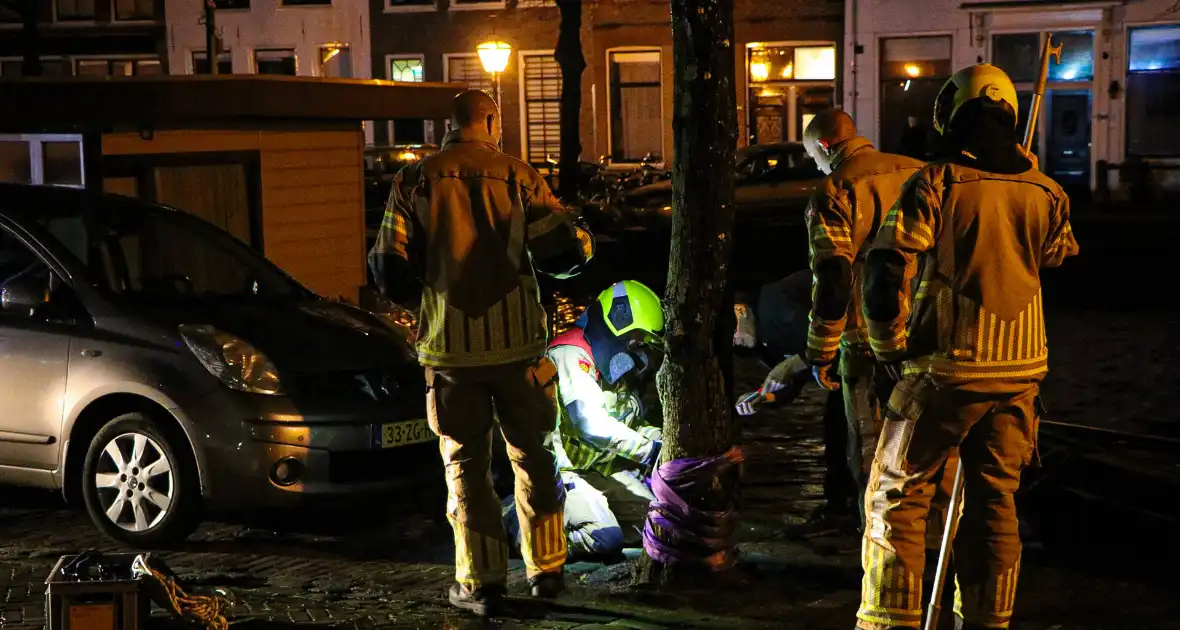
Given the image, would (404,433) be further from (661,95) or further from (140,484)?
(661,95)

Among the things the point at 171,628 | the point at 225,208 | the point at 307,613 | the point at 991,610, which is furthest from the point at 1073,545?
the point at 225,208

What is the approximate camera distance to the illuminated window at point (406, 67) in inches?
A: 1545

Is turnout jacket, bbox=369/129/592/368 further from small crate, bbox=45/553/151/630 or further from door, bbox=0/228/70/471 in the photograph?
door, bbox=0/228/70/471

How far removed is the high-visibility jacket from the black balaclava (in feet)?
7.76

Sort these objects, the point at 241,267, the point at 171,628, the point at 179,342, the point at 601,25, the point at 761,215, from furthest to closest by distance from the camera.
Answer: the point at 601,25 < the point at 761,215 < the point at 241,267 < the point at 179,342 < the point at 171,628

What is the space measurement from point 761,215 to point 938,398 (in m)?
19.9

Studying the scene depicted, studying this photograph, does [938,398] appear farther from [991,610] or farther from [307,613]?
[307,613]

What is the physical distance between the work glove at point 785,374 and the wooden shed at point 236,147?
206 inches

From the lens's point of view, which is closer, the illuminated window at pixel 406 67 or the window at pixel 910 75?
the window at pixel 910 75

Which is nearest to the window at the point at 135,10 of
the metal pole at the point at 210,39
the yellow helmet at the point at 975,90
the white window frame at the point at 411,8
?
the white window frame at the point at 411,8

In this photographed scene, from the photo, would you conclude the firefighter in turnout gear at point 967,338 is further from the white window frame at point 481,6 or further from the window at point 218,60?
the window at point 218,60

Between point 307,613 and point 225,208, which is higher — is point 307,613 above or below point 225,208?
below

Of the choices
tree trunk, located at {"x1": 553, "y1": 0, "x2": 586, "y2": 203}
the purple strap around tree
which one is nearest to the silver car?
the purple strap around tree

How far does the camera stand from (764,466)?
8812 mm
